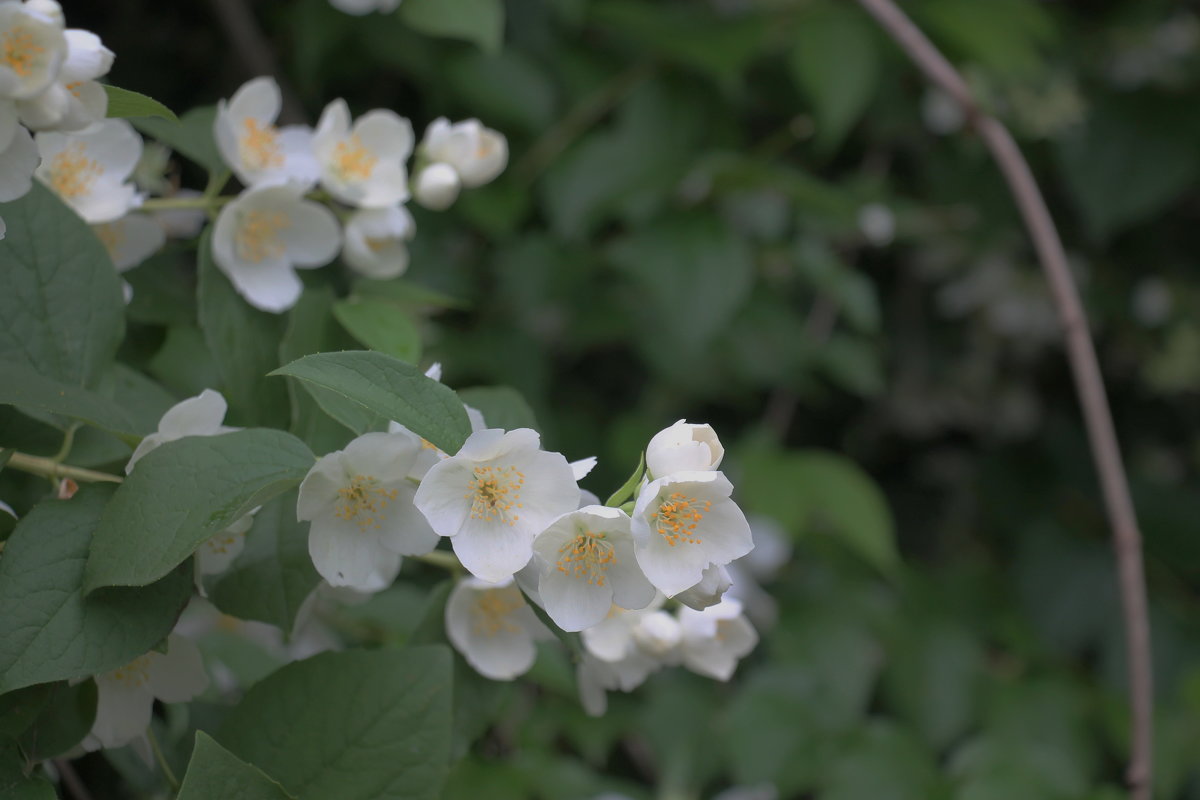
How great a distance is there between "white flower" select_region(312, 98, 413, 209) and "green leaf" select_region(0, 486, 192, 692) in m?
0.34

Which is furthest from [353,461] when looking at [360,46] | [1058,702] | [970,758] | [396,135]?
[1058,702]

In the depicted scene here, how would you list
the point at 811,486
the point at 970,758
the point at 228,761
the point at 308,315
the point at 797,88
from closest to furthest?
the point at 228,761
the point at 308,315
the point at 970,758
the point at 811,486
the point at 797,88

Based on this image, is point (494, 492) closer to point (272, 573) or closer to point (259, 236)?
point (272, 573)

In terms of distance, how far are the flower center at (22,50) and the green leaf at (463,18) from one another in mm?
530

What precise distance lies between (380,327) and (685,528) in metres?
0.30

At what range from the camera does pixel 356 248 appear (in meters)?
0.83

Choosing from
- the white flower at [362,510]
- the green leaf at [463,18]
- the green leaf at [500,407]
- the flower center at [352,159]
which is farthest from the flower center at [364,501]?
the green leaf at [463,18]

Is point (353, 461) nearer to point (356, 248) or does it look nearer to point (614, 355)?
point (356, 248)

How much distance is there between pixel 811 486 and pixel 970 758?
495mm

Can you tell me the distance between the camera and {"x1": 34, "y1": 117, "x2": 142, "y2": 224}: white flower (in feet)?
2.46

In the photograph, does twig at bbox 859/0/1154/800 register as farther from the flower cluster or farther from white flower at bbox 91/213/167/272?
white flower at bbox 91/213/167/272

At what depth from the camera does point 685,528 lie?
23.1 inches

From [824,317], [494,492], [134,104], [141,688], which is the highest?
[134,104]

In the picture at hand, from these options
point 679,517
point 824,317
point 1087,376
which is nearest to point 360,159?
point 679,517
